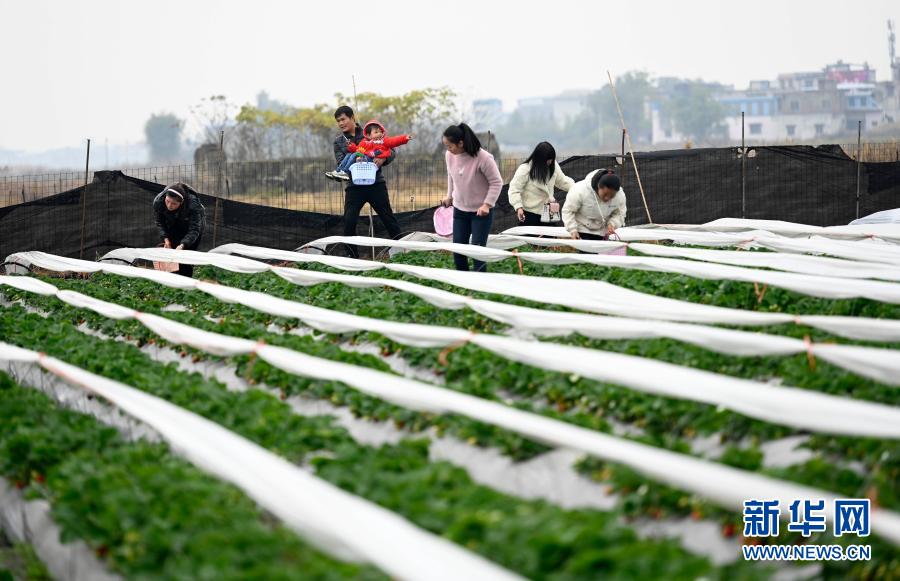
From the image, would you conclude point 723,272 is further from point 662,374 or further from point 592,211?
point 662,374

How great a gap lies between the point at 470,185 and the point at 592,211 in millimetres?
1215

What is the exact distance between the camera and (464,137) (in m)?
10.1

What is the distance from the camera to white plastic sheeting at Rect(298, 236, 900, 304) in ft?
23.2

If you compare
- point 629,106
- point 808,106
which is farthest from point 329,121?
point 629,106

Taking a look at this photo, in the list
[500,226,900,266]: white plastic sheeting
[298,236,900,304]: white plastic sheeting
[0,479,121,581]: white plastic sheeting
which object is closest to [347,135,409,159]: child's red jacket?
[298,236,900,304]: white plastic sheeting

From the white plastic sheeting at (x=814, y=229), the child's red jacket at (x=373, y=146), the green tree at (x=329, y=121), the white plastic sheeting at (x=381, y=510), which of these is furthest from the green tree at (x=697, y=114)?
the white plastic sheeting at (x=381, y=510)

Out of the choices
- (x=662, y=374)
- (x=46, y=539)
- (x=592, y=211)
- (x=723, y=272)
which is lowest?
(x=46, y=539)

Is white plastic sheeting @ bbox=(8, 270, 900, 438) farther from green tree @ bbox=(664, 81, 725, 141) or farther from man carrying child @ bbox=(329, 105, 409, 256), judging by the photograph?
green tree @ bbox=(664, 81, 725, 141)

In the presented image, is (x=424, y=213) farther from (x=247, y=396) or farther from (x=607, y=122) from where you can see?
(x=607, y=122)

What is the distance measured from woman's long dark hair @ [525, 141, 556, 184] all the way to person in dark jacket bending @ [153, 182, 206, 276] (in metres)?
3.27

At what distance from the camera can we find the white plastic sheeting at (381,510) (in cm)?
356

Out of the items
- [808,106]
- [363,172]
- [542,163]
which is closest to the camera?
[542,163]

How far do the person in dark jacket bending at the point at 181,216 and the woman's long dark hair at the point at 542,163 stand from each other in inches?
129

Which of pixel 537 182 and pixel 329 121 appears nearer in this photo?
pixel 537 182
